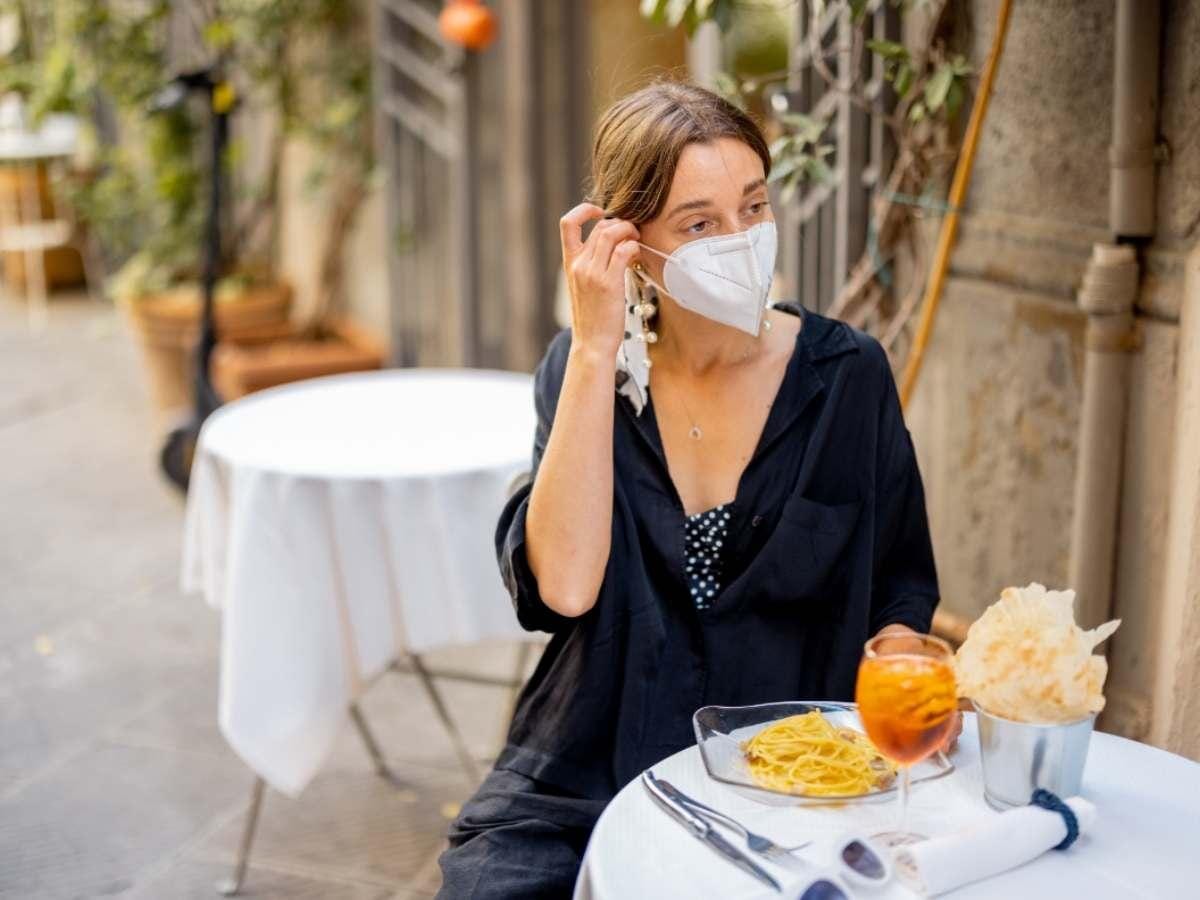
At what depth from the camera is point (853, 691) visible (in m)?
2.12

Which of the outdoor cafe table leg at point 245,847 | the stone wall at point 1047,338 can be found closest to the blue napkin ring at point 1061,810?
the stone wall at point 1047,338

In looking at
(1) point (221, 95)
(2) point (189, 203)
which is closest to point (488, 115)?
(1) point (221, 95)

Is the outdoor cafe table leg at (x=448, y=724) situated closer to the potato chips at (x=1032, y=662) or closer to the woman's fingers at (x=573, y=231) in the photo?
the woman's fingers at (x=573, y=231)

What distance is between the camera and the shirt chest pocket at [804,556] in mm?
2057

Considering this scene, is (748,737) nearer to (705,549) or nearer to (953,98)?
(705,549)

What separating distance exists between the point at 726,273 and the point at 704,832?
2.68 feet

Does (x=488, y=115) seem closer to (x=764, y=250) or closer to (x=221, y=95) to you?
(x=221, y=95)

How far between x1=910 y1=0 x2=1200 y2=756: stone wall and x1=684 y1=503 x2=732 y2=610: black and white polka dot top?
2.88ft

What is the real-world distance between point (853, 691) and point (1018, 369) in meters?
1.23

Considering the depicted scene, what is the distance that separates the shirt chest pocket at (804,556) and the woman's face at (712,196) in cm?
40

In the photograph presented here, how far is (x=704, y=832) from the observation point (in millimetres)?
1548

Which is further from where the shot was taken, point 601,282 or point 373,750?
point 373,750

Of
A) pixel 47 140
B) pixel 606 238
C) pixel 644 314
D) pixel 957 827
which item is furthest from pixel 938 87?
pixel 47 140

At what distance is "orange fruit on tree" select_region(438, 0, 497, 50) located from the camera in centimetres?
532
